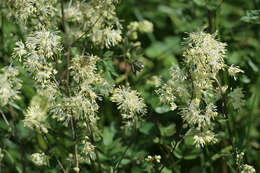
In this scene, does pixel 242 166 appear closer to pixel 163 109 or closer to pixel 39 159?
pixel 163 109

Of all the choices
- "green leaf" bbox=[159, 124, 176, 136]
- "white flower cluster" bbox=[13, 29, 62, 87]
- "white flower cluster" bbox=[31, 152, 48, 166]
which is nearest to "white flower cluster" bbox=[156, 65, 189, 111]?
"green leaf" bbox=[159, 124, 176, 136]

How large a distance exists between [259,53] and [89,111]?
5.71 feet

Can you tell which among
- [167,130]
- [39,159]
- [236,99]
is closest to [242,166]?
[236,99]

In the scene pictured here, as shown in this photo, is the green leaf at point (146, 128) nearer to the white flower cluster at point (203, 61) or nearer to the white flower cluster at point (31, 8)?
the white flower cluster at point (203, 61)

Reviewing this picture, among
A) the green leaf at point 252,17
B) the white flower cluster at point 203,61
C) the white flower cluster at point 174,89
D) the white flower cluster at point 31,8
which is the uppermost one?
the white flower cluster at point 31,8

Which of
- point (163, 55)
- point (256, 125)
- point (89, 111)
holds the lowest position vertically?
point (256, 125)

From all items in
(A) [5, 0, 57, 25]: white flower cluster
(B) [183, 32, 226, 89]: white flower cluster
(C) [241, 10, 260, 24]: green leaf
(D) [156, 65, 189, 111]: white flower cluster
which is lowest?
(D) [156, 65, 189, 111]: white flower cluster

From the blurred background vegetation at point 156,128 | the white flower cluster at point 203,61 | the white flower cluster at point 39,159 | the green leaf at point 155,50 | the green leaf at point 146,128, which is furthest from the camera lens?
the green leaf at point 155,50

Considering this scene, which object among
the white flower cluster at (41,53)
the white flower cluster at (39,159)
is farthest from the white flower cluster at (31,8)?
the white flower cluster at (39,159)

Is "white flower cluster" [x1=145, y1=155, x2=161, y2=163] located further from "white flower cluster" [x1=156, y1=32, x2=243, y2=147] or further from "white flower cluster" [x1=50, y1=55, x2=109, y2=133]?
"white flower cluster" [x1=50, y1=55, x2=109, y2=133]

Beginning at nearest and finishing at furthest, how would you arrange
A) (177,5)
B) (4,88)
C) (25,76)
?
(4,88)
(25,76)
(177,5)

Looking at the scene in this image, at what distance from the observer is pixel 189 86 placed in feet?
5.87

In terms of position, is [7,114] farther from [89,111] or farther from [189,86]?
A: [189,86]

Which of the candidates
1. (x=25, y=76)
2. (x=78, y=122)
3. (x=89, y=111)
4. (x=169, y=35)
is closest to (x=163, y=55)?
(x=169, y=35)
